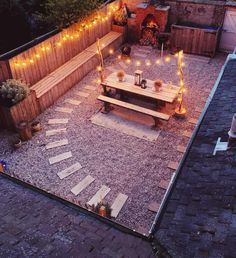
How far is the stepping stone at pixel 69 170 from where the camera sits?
32.4ft

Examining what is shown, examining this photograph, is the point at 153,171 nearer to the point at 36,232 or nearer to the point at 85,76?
the point at 36,232

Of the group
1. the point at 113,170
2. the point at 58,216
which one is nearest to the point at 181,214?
the point at 58,216

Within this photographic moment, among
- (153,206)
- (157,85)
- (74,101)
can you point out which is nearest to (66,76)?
(74,101)

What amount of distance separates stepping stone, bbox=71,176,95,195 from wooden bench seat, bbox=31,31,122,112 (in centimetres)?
436

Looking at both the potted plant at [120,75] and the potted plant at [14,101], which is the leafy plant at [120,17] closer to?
the potted plant at [120,75]

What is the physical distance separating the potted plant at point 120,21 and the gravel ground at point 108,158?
6.33 metres

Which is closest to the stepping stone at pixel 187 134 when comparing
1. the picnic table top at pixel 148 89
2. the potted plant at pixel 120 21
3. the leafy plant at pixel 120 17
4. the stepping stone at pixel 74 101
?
the picnic table top at pixel 148 89

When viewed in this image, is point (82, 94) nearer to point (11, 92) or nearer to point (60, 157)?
point (11, 92)

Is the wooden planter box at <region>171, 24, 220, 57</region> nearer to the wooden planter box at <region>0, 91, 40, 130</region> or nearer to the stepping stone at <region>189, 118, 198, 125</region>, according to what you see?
the stepping stone at <region>189, 118, 198, 125</region>

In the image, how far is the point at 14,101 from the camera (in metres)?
11.1

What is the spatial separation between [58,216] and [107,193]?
391 cm

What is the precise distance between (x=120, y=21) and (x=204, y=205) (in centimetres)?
1483

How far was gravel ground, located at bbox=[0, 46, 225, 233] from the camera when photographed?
30.1 ft

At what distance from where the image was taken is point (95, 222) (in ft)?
17.3
